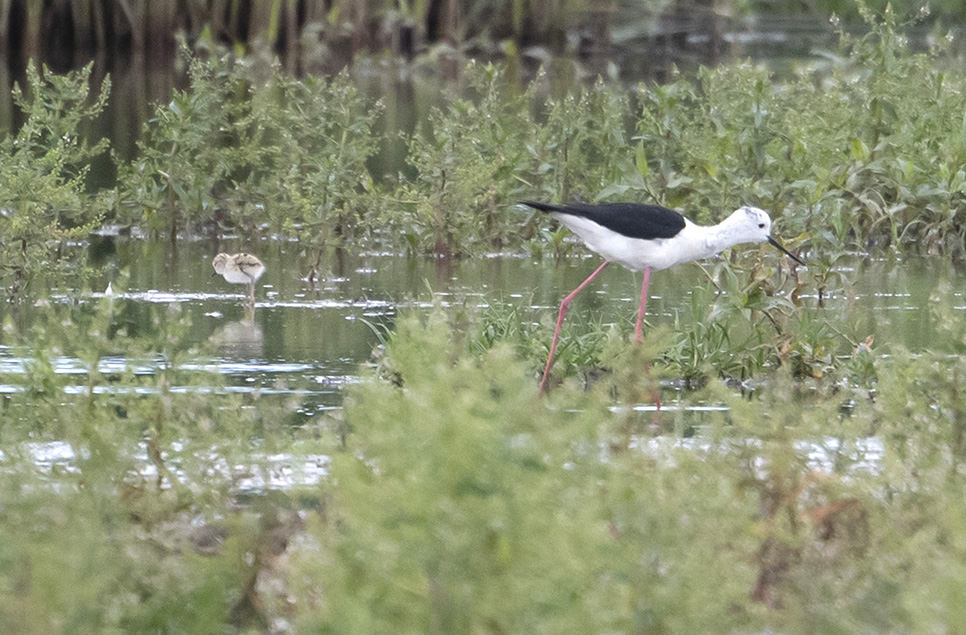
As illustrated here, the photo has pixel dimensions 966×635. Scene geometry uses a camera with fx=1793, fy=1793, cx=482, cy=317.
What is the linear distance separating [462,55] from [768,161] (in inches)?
687

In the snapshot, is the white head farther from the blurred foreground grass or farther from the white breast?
the blurred foreground grass

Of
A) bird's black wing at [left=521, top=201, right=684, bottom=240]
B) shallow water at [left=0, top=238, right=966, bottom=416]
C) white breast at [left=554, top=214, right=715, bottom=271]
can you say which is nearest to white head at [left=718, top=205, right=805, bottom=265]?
white breast at [left=554, top=214, right=715, bottom=271]

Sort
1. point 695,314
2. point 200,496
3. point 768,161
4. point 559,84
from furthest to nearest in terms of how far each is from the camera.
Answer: point 559,84
point 768,161
point 695,314
point 200,496

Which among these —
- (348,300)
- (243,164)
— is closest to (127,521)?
(348,300)

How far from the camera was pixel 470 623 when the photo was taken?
2779 mm

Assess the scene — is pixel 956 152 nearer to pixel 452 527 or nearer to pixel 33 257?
pixel 33 257

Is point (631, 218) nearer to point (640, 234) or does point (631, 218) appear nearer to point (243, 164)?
point (640, 234)

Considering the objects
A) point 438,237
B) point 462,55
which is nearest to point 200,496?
point 438,237

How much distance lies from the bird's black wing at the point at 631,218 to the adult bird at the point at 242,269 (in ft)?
7.04

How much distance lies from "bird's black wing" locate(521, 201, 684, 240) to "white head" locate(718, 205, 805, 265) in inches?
13.9

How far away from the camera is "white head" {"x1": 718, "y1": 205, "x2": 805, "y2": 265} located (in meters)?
7.62

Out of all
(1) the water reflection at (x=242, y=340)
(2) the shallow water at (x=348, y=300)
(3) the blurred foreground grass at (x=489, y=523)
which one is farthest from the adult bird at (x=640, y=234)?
(3) the blurred foreground grass at (x=489, y=523)

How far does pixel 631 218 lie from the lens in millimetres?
7250

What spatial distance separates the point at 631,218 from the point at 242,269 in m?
2.46
